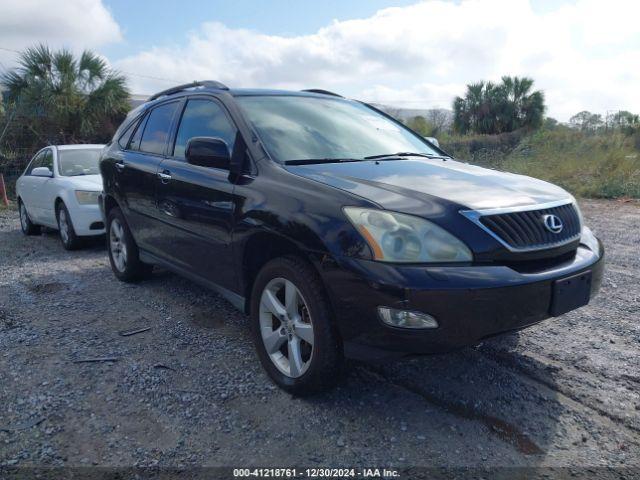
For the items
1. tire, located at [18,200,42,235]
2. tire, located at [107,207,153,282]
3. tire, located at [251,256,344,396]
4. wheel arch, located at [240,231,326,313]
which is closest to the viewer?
tire, located at [251,256,344,396]

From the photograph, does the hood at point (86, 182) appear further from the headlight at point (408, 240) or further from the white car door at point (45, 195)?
the headlight at point (408, 240)

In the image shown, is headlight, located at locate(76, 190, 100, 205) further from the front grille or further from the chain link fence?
the chain link fence

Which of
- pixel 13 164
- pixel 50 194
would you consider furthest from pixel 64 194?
pixel 13 164

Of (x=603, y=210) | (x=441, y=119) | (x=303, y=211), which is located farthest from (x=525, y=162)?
(x=441, y=119)

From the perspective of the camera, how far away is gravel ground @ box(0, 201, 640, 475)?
2568 millimetres

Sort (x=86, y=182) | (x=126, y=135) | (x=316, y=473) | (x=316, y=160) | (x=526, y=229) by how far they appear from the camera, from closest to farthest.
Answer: (x=316, y=473) < (x=526, y=229) < (x=316, y=160) < (x=126, y=135) < (x=86, y=182)

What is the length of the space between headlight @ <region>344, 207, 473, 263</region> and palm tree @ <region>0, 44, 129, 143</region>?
47.8 ft

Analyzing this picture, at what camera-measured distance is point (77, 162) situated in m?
8.05

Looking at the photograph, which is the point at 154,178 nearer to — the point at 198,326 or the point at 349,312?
the point at 198,326

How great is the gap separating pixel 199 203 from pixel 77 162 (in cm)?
516

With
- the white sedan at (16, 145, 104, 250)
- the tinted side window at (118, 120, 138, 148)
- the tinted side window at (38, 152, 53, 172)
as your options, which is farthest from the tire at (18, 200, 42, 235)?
the tinted side window at (118, 120, 138, 148)

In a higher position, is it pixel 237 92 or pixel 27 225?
pixel 237 92

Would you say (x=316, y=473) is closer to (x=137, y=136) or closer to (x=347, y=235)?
(x=347, y=235)

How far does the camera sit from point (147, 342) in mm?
3930
